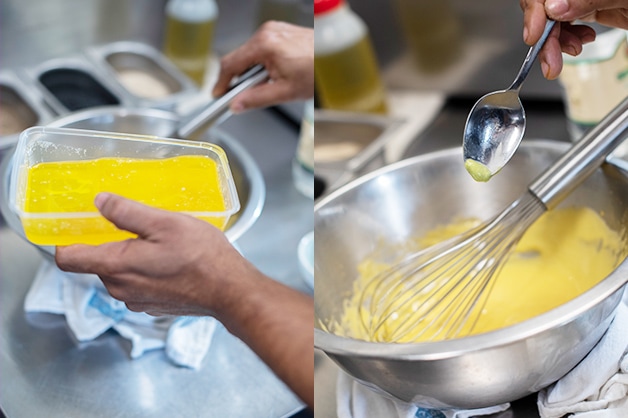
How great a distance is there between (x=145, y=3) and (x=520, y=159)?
425mm

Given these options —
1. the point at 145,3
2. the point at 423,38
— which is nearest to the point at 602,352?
the point at 145,3

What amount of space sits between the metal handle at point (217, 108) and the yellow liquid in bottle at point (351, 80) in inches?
16.5

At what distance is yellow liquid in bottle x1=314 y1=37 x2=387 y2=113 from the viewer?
101 cm

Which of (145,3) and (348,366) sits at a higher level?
(145,3)

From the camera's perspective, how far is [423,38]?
1.09m

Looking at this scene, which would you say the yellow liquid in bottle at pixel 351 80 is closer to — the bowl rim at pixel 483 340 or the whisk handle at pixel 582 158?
the whisk handle at pixel 582 158

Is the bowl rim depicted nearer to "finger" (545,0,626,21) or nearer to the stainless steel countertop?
the stainless steel countertop

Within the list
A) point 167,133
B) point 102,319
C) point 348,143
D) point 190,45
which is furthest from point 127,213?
point 348,143

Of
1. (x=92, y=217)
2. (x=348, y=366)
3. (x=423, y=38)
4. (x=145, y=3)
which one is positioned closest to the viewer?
(x=92, y=217)

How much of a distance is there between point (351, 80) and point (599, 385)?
0.62 metres

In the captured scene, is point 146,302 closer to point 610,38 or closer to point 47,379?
point 47,379

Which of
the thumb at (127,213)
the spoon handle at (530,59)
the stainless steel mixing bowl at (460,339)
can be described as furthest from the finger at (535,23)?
the thumb at (127,213)

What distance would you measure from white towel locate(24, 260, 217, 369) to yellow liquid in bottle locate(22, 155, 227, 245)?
11 cm

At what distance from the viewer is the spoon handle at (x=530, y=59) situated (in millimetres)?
475
